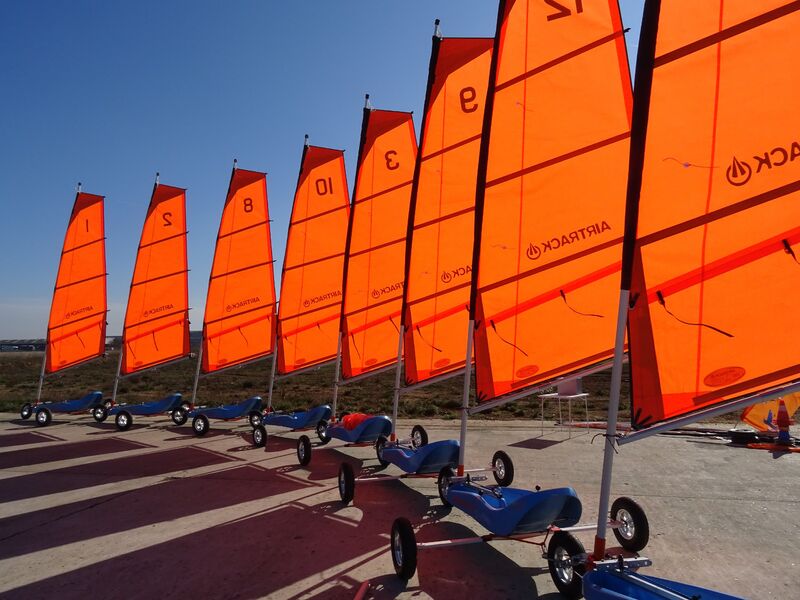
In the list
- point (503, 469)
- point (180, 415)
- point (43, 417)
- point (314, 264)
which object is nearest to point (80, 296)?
point (43, 417)

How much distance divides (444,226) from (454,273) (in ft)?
2.98

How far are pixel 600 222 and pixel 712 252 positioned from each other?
246cm

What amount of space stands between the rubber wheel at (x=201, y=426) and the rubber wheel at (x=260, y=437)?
2115 mm

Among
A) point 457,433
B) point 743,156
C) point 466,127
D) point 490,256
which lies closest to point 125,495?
point 490,256

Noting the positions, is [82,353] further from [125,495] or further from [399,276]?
[399,276]

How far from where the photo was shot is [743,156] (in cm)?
404

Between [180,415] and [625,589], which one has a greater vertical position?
[625,589]

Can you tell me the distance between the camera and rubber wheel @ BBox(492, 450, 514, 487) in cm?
823

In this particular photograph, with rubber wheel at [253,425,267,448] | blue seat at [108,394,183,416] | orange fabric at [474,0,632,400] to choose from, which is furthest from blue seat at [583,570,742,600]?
blue seat at [108,394,183,416]

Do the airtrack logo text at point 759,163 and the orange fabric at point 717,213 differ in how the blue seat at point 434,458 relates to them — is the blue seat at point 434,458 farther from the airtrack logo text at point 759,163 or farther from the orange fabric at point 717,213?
the airtrack logo text at point 759,163

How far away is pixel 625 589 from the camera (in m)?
3.84

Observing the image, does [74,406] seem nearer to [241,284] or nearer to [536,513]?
[241,284]

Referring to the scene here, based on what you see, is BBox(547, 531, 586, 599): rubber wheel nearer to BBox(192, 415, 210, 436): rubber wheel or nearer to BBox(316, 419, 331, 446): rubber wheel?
BBox(316, 419, 331, 446): rubber wheel

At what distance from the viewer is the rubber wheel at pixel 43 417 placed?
1538 cm
